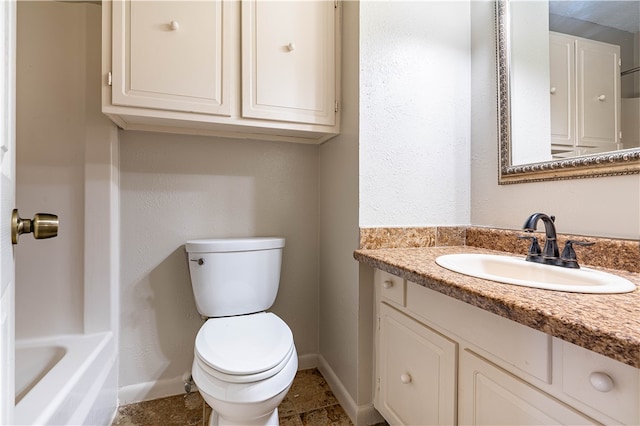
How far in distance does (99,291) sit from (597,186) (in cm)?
192

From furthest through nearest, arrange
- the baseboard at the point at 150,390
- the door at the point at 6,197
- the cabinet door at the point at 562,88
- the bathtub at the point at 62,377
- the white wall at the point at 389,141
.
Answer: the baseboard at the point at 150,390 → the white wall at the point at 389,141 → the cabinet door at the point at 562,88 → the bathtub at the point at 62,377 → the door at the point at 6,197

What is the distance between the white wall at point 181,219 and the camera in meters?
1.42

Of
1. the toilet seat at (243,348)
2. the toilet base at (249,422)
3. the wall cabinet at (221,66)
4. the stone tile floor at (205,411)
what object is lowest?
the stone tile floor at (205,411)

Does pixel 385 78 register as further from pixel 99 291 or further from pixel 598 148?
pixel 99 291

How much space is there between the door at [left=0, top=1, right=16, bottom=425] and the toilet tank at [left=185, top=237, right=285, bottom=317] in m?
0.80

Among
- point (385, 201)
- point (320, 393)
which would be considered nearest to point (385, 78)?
point (385, 201)

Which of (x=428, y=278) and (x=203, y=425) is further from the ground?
(x=428, y=278)

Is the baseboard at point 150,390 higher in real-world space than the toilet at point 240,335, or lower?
lower

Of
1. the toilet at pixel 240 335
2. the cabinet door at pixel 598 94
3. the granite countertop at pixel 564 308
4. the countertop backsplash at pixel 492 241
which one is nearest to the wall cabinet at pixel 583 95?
the cabinet door at pixel 598 94

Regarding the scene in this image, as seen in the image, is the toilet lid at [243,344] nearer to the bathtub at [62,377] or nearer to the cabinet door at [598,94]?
the bathtub at [62,377]

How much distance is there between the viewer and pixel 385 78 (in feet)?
4.17

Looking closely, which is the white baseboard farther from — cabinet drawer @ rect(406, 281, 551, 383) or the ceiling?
the ceiling

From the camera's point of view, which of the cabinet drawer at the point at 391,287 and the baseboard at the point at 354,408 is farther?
the baseboard at the point at 354,408

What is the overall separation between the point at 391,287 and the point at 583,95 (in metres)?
0.95
